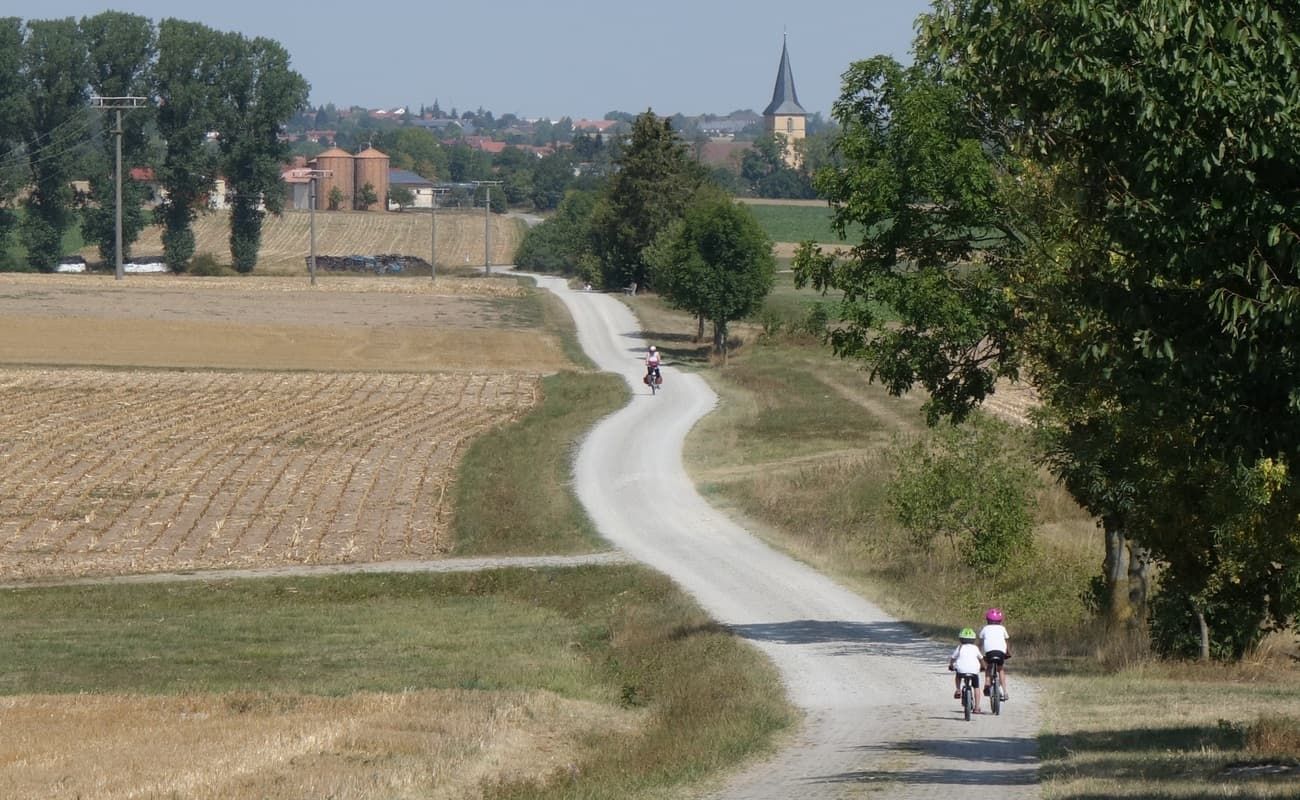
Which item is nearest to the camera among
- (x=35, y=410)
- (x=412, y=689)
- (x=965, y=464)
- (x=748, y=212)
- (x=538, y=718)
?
(x=538, y=718)

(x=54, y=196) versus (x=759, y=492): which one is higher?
(x=54, y=196)

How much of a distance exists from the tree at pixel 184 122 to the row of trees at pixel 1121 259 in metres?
112

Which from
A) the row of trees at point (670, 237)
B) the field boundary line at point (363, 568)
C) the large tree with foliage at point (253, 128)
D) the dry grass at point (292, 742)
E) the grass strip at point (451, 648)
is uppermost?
the large tree with foliage at point (253, 128)

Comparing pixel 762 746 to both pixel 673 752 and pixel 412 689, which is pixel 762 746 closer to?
pixel 673 752

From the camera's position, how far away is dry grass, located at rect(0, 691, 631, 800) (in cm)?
1473

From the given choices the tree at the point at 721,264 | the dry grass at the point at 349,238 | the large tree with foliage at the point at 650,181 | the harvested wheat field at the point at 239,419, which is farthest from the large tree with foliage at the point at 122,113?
the tree at the point at 721,264

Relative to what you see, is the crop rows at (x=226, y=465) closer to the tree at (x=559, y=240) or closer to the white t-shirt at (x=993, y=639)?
the white t-shirt at (x=993, y=639)

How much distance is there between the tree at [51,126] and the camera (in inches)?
4990

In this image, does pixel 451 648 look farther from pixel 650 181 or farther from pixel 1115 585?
pixel 650 181

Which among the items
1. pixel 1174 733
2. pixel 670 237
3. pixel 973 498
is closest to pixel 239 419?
pixel 973 498

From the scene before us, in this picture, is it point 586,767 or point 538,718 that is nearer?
point 586,767

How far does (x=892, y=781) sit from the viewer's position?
45.3ft

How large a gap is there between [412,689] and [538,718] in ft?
10.0

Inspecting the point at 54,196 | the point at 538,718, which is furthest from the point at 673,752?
the point at 54,196
